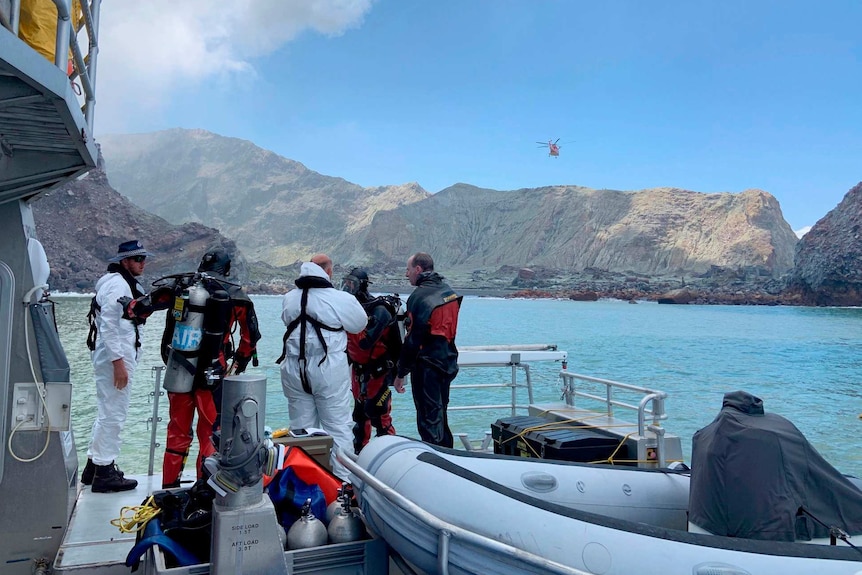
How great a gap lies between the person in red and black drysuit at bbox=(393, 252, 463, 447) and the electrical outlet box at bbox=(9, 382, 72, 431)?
7.22 ft

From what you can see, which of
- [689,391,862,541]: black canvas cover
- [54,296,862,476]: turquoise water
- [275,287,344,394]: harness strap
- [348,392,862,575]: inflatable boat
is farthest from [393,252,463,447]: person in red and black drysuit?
[54,296,862,476]: turquoise water

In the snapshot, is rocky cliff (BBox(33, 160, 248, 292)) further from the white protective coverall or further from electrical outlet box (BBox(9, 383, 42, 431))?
electrical outlet box (BBox(9, 383, 42, 431))

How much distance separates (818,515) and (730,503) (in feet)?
1.12

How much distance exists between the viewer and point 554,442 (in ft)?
13.8

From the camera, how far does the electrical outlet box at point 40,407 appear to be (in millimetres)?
2760

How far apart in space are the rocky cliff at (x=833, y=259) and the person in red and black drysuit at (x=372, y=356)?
313ft

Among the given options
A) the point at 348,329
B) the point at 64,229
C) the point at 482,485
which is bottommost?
the point at 482,485

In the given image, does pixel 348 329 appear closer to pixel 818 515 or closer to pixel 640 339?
pixel 818 515

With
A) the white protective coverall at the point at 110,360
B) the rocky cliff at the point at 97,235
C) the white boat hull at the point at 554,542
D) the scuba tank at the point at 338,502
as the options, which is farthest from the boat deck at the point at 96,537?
the rocky cliff at the point at 97,235

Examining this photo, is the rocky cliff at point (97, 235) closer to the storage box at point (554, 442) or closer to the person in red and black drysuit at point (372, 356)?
the person in red and black drysuit at point (372, 356)

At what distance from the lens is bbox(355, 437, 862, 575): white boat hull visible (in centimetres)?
207

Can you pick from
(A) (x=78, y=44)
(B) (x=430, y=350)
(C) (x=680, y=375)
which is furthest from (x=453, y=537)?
(C) (x=680, y=375)

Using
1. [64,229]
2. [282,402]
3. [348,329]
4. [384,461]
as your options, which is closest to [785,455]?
[384,461]

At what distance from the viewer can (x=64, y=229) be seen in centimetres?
→ 8638
